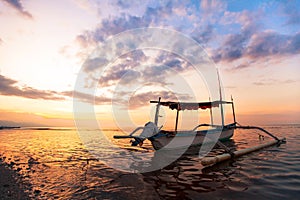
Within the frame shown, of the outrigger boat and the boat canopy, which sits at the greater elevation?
the boat canopy

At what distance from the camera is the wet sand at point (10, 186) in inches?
282

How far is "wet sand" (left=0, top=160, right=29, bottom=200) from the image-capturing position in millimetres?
7160

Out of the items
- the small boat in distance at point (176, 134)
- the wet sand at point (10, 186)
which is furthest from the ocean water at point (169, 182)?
the small boat in distance at point (176, 134)

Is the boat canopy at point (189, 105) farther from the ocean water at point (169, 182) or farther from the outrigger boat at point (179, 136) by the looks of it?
the ocean water at point (169, 182)

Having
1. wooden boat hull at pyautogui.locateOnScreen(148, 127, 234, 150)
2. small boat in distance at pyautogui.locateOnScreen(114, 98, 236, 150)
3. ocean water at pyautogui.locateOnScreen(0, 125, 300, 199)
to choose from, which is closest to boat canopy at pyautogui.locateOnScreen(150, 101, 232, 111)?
small boat in distance at pyautogui.locateOnScreen(114, 98, 236, 150)

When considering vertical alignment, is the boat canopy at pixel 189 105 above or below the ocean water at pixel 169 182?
above

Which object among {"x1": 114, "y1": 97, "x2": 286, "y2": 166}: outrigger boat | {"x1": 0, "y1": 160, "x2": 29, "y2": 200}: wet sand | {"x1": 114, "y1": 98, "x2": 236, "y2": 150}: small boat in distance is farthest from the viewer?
{"x1": 114, "y1": 98, "x2": 236, "y2": 150}: small boat in distance

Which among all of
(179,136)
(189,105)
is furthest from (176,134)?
(189,105)

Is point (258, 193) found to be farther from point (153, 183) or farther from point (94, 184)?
point (94, 184)

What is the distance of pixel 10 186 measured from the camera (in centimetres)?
829

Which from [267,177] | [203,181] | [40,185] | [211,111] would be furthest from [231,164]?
[211,111]

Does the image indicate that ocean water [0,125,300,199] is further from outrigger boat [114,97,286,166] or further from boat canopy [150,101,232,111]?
boat canopy [150,101,232,111]

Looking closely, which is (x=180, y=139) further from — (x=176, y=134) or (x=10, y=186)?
(x=10, y=186)

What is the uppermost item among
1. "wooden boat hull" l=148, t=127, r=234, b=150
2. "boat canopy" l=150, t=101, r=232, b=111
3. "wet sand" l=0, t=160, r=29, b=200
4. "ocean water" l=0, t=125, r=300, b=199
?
"boat canopy" l=150, t=101, r=232, b=111
